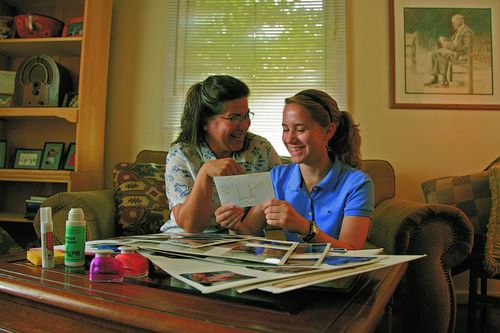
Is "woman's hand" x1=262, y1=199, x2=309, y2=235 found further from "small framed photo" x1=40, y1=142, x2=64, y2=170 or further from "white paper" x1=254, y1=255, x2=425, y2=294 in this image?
"small framed photo" x1=40, y1=142, x2=64, y2=170

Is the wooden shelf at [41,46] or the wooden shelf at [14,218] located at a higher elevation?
the wooden shelf at [41,46]

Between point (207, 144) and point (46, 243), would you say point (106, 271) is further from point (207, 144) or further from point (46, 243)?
point (207, 144)

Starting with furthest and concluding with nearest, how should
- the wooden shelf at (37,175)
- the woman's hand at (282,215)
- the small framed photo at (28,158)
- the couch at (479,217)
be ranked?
the small framed photo at (28,158) → the wooden shelf at (37,175) → the couch at (479,217) → the woman's hand at (282,215)

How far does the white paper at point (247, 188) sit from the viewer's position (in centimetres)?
103

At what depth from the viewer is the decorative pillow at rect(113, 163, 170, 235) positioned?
6.63 feet

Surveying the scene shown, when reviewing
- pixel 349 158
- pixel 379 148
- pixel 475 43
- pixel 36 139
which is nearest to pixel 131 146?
pixel 36 139

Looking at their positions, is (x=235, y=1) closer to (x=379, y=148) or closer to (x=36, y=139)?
(x=379, y=148)

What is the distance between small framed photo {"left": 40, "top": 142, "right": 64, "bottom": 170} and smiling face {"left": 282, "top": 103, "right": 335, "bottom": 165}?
76.6 inches

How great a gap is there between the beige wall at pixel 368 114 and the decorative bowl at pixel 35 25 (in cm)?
39

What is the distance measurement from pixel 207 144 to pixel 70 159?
1.52m

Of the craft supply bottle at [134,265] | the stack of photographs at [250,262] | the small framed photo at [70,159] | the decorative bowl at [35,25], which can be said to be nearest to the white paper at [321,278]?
the stack of photographs at [250,262]

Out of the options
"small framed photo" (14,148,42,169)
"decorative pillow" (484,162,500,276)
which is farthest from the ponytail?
"small framed photo" (14,148,42,169)

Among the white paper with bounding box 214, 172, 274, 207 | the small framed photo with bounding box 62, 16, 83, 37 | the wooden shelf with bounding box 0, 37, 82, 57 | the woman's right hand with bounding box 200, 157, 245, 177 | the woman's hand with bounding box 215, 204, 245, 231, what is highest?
the small framed photo with bounding box 62, 16, 83, 37

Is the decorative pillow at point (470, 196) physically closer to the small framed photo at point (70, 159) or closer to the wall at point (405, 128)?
the wall at point (405, 128)
